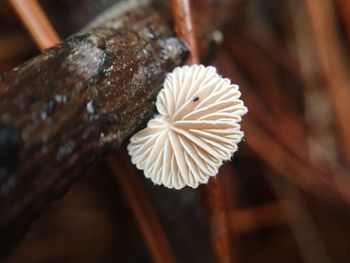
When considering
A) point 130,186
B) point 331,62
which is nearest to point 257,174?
point 331,62

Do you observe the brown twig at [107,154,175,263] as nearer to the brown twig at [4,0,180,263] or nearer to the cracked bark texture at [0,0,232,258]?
the brown twig at [4,0,180,263]

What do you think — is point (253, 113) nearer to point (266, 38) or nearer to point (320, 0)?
point (266, 38)

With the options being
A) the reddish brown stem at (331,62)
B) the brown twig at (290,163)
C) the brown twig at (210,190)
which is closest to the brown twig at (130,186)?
the brown twig at (210,190)

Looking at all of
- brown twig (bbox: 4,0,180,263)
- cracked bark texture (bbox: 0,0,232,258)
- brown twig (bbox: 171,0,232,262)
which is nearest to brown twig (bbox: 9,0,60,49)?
brown twig (bbox: 4,0,180,263)

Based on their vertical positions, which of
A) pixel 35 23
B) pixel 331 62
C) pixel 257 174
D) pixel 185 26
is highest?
pixel 35 23

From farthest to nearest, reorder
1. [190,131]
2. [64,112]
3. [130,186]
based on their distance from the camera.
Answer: [130,186] < [190,131] < [64,112]

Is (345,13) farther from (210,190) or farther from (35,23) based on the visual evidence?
(35,23)
